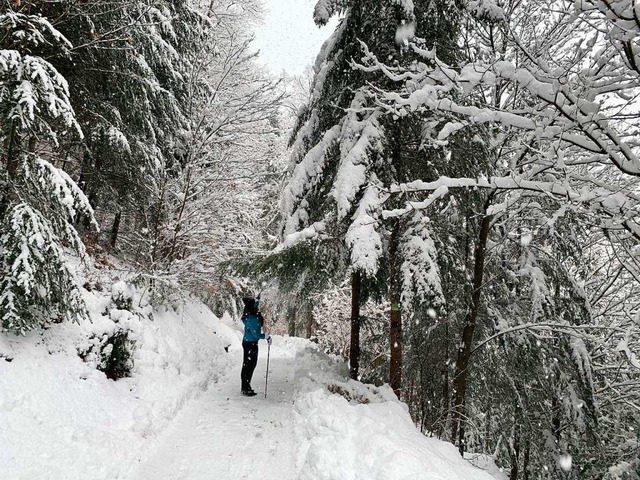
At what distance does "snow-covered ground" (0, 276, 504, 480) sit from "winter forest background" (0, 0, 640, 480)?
1.68ft

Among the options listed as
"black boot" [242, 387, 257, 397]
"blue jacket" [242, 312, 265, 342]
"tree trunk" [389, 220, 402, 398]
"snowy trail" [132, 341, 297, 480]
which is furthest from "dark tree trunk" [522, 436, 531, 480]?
"blue jacket" [242, 312, 265, 342]

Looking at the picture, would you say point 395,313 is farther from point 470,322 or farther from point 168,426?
point 168,426

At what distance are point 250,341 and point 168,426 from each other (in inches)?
110

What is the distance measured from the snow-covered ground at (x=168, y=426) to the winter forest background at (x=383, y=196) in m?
0.51

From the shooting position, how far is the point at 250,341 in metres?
8.83

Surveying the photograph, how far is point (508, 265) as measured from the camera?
25.9 feet

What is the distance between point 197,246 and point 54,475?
6493mm

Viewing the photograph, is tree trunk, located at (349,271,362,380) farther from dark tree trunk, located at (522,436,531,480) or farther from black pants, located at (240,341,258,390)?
dark tree trunk, located at (522,436,531,480)

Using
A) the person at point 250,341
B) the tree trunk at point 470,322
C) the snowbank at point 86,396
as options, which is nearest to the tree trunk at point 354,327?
the person at point 250,341

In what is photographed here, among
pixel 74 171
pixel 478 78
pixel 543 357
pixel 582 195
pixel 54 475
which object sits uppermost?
pixel 74 171

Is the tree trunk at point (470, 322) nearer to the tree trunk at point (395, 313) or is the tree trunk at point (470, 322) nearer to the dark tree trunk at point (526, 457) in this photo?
the tree trunk at point (395, 313)

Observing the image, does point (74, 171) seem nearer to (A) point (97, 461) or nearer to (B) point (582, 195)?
(A) point (97, 461)

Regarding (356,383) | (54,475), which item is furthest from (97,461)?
(356,383)

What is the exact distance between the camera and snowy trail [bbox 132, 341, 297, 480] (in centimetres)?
493
